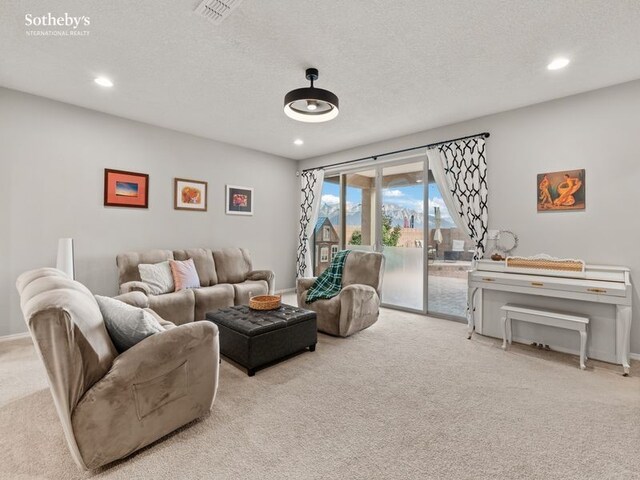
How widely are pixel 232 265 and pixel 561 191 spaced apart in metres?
4.34

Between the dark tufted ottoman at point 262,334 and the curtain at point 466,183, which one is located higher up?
the curtain at point 466,183

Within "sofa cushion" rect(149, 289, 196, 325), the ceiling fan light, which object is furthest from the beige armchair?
the ceiling fan light

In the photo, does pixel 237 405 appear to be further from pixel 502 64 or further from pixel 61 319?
pixel 502 64

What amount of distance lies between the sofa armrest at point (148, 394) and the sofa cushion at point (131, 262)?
2.48 metres

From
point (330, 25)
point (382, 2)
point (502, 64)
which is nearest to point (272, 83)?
point (330, 25)

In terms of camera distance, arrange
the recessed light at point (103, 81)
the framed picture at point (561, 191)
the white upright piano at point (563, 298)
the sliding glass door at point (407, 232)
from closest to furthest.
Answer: the white upright piano at point (563, 298) < the recessed light at point (103, 81) < the framed picture at point (561, 191) < the sliding glass door at point (407, 232)

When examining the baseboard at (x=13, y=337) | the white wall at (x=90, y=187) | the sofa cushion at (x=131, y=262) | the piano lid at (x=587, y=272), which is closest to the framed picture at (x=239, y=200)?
the white wall at (x=90, y=187)

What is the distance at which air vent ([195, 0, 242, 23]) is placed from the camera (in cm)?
197

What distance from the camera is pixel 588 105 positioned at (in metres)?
3.19

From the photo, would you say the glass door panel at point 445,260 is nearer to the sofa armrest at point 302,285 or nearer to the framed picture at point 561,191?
the framed picture at point 561,191

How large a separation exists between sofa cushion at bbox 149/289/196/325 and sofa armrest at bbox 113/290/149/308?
0.72 feet

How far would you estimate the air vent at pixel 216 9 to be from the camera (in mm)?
1967

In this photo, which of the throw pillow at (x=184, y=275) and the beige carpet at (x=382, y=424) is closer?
the beige carpet at (x=382, y=424)

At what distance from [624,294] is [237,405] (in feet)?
10.8
